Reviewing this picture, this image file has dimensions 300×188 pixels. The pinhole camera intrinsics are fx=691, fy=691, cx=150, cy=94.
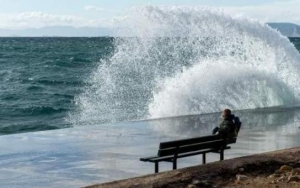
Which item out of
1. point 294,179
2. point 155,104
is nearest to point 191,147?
point 294,179

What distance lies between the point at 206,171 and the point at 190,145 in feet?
3.80

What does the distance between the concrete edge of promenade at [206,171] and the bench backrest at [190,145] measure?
580 millimetres

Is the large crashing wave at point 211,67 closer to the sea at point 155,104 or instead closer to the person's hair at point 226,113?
the sea at point 155,104

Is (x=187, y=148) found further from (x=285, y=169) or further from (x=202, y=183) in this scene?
(x=202, y=183)

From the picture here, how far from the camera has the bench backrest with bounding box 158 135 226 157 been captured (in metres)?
11.0

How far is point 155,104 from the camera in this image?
80.8 feet

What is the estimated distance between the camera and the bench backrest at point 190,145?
11.0 m

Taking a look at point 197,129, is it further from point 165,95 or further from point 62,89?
point 62,89

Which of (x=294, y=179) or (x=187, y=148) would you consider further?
(x=187, y=148)

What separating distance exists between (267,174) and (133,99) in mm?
21159

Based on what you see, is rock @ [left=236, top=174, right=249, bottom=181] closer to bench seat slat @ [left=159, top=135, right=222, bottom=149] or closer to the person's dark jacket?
bench seat slat @ [left=159, top=135, right=222, bottom=149]

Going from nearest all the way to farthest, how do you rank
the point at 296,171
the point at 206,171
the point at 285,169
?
the point at 206,171, the point at 296,171, the point at 285,169

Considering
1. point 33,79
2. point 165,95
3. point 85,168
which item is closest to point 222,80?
point 165,95

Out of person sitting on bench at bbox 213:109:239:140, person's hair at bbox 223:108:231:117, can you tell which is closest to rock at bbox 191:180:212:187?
person sitting on bench at bbox 213:109:239:140
